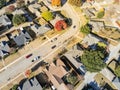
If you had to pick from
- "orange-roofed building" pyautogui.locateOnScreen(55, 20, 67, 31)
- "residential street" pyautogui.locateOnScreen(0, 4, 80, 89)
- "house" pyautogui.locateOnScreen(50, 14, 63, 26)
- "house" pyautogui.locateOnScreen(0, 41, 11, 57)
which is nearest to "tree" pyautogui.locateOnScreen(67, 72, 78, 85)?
"residential street" pyautogui.locateOnScreen(0, 4, 80, 89)

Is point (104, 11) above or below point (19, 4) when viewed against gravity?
below

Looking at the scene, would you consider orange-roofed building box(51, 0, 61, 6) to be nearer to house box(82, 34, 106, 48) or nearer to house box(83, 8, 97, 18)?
house box(83, 8, 97, 18)

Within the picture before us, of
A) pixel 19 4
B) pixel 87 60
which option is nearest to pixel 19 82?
pixel 87 60

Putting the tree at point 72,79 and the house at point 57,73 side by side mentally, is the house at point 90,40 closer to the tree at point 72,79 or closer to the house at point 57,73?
the house at point 57,73

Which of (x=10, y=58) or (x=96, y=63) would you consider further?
(x=10, y=58)

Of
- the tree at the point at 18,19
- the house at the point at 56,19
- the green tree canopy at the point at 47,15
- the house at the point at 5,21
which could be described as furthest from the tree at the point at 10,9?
the house at the point at 56,19

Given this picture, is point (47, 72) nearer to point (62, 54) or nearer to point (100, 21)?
point (62, 54)

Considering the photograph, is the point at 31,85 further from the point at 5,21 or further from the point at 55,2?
the point at 55,2
